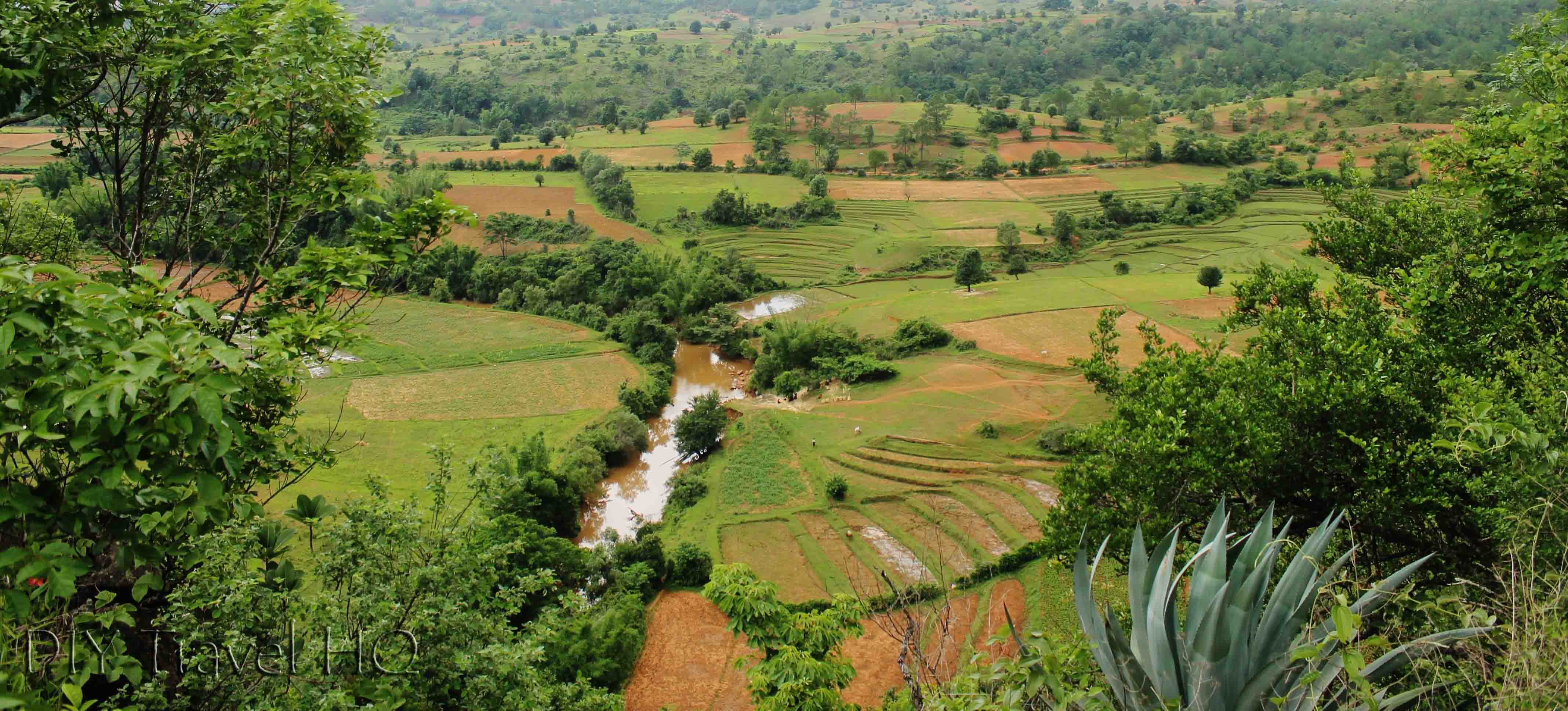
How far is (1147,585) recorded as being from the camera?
21.0ft

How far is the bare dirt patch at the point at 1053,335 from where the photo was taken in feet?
121

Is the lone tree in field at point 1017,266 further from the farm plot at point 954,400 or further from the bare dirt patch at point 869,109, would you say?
the bare dirt patch at point 869,109

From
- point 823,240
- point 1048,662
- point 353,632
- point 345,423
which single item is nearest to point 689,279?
point 823,240

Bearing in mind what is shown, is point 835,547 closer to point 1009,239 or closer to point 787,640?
point 787,640

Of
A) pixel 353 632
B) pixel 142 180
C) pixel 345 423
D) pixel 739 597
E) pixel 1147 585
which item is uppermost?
pixel 142 180

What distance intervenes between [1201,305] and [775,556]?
27.9m

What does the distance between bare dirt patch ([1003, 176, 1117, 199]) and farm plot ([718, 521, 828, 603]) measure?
46.9 metres

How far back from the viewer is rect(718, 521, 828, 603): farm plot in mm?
22719

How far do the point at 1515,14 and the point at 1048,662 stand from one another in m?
170

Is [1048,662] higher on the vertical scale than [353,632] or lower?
higher

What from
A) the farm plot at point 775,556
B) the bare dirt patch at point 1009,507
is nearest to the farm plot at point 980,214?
the bare dirt patch at point 1009,507

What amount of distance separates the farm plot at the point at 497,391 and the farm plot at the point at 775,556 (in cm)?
1211

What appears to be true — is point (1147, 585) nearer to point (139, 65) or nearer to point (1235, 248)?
point (139, 65)

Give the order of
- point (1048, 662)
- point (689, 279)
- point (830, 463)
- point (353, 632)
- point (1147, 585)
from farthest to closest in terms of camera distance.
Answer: point (689, 279) < point (830, 463) < point (353, 632) < point (1147, 585) < point (1048, 662)
